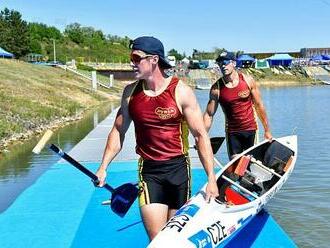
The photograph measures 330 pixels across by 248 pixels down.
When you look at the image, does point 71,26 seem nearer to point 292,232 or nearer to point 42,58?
point 42,58

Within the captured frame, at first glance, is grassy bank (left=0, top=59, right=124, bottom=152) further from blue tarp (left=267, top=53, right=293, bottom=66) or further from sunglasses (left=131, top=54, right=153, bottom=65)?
blue tarp (left=267, top=53, right=293, bottom=66)

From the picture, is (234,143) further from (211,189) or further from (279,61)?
(279,61)

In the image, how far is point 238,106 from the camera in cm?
738

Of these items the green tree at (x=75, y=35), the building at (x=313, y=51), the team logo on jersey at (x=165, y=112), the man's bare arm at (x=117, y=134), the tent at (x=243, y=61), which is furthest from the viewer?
the building at (x=313, y=51)

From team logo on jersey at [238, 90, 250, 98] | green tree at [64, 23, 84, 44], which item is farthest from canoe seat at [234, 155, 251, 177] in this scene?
green tree at [64, 23, 84, 44]

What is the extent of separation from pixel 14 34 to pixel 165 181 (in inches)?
3074

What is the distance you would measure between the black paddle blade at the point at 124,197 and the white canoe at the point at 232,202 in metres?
0.62

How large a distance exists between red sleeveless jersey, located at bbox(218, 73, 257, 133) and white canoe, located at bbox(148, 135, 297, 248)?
398mm

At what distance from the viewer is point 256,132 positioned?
7793 millimetres

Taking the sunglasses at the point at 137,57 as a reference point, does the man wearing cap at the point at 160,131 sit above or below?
below

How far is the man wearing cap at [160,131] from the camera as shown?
441cm

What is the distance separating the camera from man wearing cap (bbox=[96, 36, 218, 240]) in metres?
4.41

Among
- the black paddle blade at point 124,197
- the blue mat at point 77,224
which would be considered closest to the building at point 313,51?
the blue mat at point 77,224

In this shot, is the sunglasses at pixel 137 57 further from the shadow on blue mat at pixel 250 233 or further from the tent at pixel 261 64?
the tent at pixel 261 64
